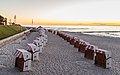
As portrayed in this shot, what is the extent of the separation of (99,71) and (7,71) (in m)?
3.83

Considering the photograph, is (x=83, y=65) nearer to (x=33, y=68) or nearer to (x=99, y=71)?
(x=99, y=71)

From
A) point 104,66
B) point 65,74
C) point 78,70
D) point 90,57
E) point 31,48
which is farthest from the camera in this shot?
point 90,57

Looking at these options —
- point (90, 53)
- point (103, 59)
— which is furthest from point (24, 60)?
point (90, 53)

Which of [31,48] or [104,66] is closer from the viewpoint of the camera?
[104,66]

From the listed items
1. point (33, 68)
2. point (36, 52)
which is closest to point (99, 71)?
point (33, 68)

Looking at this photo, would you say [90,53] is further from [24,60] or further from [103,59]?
[24,60]

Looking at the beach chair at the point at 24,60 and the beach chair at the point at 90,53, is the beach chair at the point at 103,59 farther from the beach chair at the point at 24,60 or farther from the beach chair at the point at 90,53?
the beach chair at the point at 24,60

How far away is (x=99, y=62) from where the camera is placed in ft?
42.5

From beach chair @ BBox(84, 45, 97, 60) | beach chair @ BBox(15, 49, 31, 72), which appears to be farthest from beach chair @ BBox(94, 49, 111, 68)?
beach chair @ BBox(15, 49, 31, 72)

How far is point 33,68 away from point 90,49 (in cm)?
493

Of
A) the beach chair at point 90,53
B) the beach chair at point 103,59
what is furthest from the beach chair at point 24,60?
the beach chair at point 90,53

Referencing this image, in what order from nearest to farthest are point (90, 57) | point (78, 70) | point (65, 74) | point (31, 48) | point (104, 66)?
point (65, 74)
point (78, 70)
point (104, 66)
point (31, 48)
point (90, 57)

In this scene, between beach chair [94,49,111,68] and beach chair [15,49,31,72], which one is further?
beach chair [94,49,111,68]

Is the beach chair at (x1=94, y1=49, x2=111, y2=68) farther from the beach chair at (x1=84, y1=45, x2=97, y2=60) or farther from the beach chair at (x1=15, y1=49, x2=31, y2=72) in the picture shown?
the beach chair at (x1=15, y1=49, x2=31, y2=72)
